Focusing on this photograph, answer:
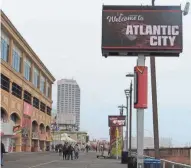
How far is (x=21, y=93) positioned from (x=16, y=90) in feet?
13.4

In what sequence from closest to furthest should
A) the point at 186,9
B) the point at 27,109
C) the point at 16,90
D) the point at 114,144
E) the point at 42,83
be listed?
1. the point at 186,9
2. the point at 114,144
3. the point at 16,90
4. the point at 27,109
5. the point at 42,83

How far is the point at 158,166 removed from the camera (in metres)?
18.8

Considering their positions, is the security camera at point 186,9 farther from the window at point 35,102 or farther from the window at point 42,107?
the window at point 42,107

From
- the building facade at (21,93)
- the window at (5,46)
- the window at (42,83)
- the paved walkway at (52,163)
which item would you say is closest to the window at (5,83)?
the building facade at (21,93)

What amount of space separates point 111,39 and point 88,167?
18.0 metres

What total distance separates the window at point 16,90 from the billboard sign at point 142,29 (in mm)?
51775

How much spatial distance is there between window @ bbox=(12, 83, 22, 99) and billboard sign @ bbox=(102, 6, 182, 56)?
51.8 m

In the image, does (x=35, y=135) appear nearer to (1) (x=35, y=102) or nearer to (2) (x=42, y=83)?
(1) (x=35, y=102)

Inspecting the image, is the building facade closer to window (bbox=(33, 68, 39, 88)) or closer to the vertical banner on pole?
window (bbox=(33, 68, 39, 88))

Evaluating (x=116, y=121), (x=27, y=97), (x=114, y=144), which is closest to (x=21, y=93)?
(x=27, y=97)

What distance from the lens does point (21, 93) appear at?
75250 millimetres

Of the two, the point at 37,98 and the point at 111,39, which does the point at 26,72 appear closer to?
the point at 37,98

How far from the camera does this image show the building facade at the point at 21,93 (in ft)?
207

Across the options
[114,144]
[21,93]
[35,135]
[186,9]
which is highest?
[21,93]
